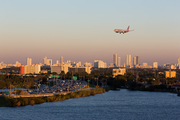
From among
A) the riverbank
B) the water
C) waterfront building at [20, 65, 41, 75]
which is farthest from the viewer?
waterfront building at [20, 65, 41, 75]

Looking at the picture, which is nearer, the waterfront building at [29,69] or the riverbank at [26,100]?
the riverbank at [26,100]

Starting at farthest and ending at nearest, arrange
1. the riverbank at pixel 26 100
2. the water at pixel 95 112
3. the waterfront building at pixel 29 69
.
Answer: the waterfront building at pixel 29 69 → the riverbank at pixel 26 100 → the water at pixel 95 112

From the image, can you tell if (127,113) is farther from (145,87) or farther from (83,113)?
(145,87)

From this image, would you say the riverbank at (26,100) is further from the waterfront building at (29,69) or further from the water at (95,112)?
the waterfront building at (29,69)

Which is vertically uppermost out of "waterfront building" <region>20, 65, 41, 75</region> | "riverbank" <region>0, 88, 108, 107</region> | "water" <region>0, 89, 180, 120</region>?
"waterfront building" <region>20, 65, 41, 75</region>

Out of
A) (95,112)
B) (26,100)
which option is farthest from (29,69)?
(95,112)

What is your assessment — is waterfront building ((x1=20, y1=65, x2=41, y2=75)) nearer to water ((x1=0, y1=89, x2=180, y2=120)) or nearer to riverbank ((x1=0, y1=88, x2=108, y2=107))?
riverbank ((x1=0, y1=88, x2=108, y2=107))

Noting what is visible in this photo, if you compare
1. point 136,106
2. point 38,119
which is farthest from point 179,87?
point 38,119

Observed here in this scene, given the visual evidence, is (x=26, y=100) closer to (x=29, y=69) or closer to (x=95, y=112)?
(x=95, y=112)

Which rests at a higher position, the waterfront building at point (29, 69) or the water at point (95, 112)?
the waterfront building at point (29, 69)

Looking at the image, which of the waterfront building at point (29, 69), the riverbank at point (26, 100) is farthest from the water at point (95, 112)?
the waterfront building at point (29, 69)

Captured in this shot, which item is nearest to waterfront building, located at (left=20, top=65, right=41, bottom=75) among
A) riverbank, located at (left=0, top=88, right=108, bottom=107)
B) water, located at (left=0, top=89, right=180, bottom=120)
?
riverbank, located at (left=0, top=88, right=108, bottom=107)

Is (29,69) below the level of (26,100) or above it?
above
